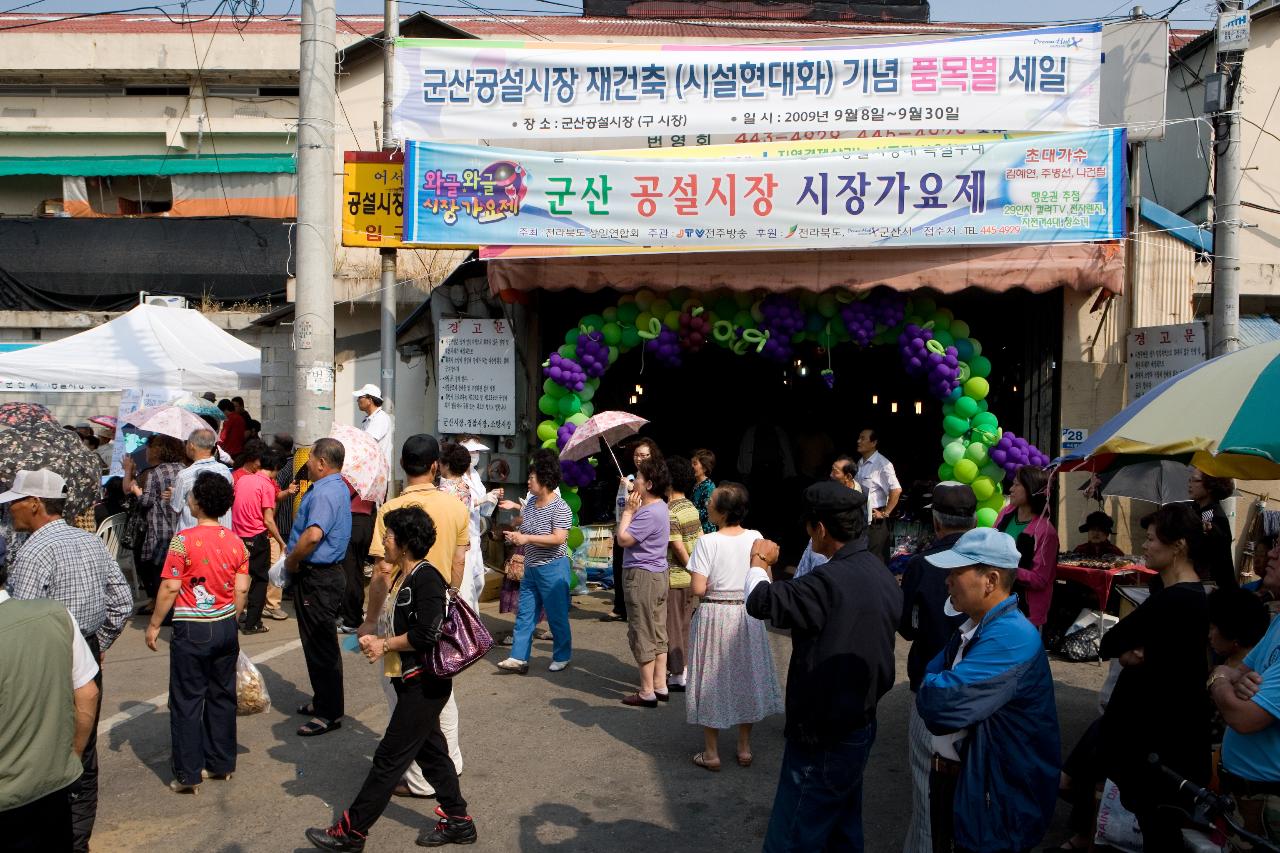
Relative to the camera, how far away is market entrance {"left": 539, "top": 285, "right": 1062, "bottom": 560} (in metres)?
11.8

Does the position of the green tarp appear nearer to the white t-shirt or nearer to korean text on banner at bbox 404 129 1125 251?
korean text on banner at bbox 404 129 1125 251

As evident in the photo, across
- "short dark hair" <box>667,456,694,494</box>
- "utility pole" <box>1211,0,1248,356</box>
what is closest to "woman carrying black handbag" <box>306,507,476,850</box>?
"short dark hair" <box>667,456,694,494</box>

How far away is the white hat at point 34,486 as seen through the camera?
183 inches

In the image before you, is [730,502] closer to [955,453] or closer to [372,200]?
[955,453]

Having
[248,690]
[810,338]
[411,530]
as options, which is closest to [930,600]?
[411,530]

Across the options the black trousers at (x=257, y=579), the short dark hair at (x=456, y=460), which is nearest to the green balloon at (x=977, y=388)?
the short dark hair at (x=456, y=460)

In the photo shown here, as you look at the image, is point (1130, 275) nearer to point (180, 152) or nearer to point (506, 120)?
point (506, 120)

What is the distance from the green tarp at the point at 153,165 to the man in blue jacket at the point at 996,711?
19226 mm

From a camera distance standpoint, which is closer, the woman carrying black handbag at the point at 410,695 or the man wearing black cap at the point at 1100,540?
the woman carrying black handbag at the point at 410,695

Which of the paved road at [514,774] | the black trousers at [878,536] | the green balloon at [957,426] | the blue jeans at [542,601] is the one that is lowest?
the paved road at [514,774]

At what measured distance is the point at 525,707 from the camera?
7.47 metres

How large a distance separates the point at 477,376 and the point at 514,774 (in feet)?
21.8

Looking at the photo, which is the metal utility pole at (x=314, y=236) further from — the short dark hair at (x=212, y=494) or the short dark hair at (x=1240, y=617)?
the short dark hair at (x=1240, y=617)

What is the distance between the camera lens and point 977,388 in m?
10.5
